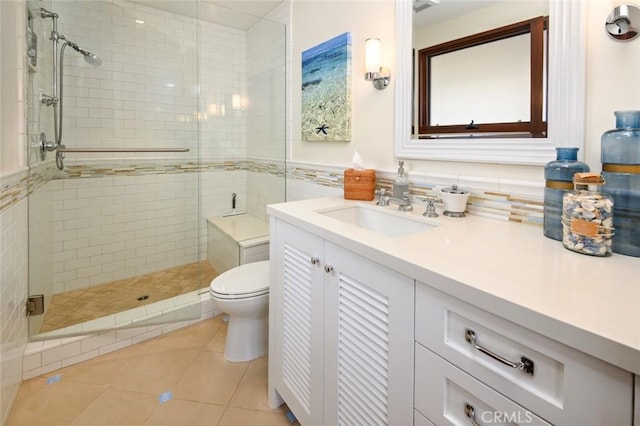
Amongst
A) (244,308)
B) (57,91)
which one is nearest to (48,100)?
(57,91)

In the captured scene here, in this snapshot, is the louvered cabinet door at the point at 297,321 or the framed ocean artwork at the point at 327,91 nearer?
the louvered cabinet door at the point at 297,321

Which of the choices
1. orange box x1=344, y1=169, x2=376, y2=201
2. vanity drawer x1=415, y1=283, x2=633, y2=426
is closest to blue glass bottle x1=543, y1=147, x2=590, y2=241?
vanity drawer x1=415, y1=283, x2=633, y2=426

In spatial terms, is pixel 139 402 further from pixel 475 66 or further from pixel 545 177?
pixel 475 66

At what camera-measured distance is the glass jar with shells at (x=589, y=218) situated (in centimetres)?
83

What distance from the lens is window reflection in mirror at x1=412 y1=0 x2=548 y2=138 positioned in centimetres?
114

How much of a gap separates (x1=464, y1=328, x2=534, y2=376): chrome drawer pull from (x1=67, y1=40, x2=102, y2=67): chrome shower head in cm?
292

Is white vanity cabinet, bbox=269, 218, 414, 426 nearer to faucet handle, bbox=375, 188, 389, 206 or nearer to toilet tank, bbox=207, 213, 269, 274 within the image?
faucet handle, bbox=375, 188, 389, 206

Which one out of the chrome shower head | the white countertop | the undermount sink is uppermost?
the chrome shower head

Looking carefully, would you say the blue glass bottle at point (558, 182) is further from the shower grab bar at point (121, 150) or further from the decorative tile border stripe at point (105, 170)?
the shower grab bar at point (121, 150)

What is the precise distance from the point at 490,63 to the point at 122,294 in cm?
261

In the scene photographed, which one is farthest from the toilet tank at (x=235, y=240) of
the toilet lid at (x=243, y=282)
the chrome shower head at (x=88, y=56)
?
the chrome shower head at (x=88, y=56)

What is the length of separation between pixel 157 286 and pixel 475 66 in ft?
8.21

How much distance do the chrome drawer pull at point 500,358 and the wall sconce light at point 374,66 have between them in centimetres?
133

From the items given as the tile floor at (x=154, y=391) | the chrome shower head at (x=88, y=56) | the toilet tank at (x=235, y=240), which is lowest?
the tile floor at (x=154, y=391)
